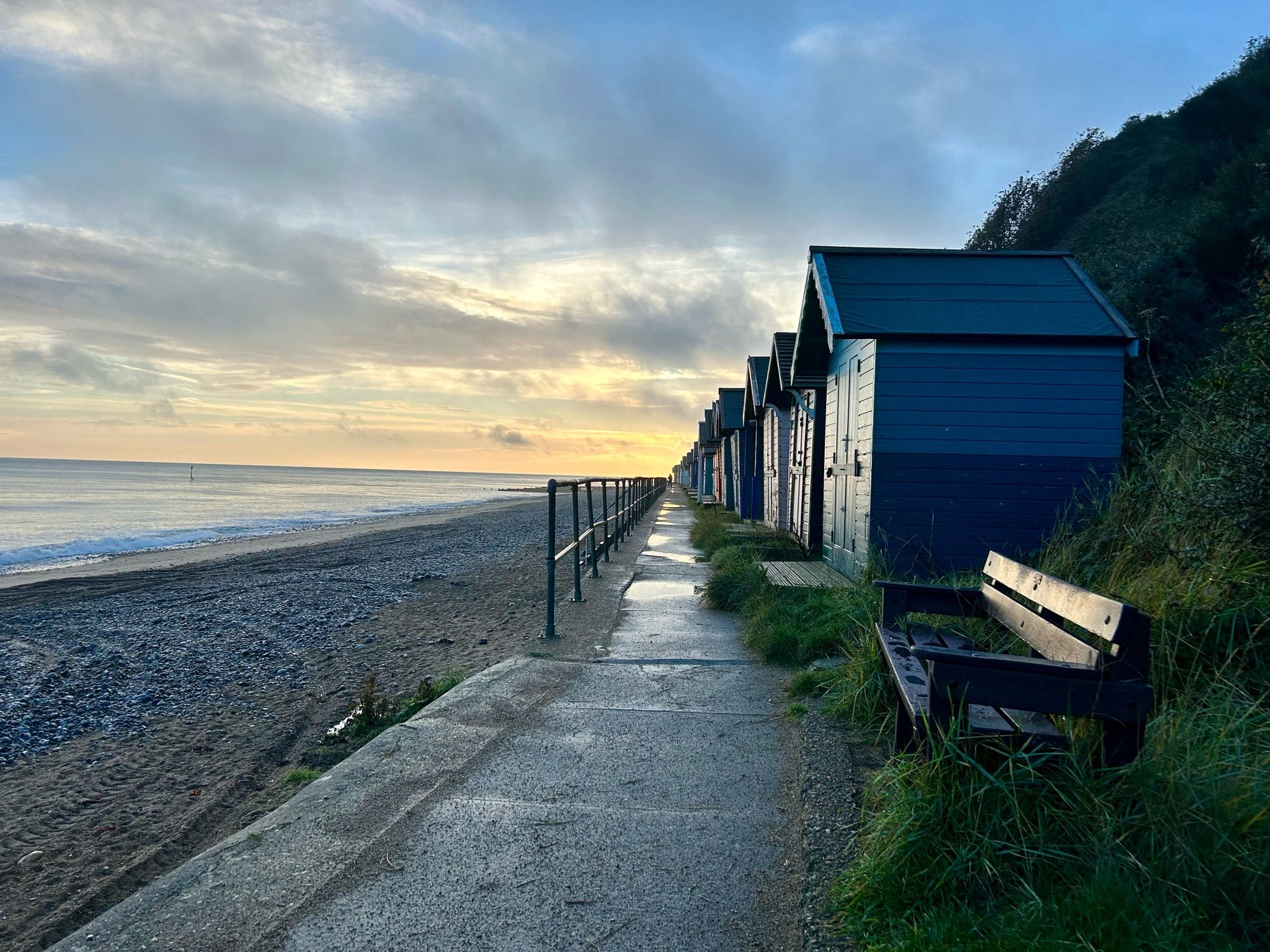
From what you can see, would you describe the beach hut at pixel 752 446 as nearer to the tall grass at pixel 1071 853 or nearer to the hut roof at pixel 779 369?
the hut roof at pixel 779 369

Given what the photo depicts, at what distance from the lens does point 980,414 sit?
346 inches

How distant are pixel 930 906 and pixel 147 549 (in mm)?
25883

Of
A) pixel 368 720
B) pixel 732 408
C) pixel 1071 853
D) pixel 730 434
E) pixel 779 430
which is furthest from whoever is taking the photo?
pixel 730 434

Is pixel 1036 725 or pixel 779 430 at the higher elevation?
pixel 779 430

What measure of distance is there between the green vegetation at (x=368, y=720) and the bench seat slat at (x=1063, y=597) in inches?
138

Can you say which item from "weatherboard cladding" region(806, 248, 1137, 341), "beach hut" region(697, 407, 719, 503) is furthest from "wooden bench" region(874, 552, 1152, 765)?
"beach hut" region(697, 407, 719, 503)

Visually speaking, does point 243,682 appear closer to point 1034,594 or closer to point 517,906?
point 517,906

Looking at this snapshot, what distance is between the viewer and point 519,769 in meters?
4.11

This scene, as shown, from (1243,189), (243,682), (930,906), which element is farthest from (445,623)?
(1243,189)

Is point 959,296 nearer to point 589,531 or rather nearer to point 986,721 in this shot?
point 589,531

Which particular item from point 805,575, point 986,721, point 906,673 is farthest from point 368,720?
point 805,575

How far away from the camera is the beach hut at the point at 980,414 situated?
867 cm

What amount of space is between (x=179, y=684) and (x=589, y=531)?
544 centimetres

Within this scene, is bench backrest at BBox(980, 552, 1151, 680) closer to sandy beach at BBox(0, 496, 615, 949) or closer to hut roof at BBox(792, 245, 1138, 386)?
sandy beach at BBox(0, 496, 615, 949)
